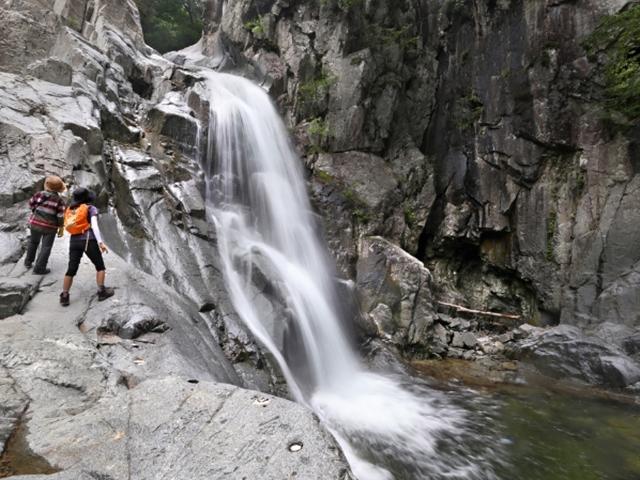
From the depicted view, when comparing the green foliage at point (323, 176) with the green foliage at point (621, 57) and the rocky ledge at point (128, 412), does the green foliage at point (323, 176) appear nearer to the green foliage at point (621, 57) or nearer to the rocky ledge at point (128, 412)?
the green foliage at point (621, 57)

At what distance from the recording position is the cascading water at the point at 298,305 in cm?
607

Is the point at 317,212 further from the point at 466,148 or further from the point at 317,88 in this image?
the point at 466,148

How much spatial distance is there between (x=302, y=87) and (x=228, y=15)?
7.77 meters

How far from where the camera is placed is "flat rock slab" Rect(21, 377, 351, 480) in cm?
267

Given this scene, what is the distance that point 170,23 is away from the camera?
86.5ft

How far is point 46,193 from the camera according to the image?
5547 mm

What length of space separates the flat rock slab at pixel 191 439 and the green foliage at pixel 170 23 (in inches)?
1119

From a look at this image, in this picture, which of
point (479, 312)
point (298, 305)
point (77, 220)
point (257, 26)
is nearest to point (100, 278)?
point (77, 220)

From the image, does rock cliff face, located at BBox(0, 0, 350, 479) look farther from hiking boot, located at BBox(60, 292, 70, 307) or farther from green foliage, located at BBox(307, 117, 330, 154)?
green foliage, located at BBox(307, 117, 330, 154)

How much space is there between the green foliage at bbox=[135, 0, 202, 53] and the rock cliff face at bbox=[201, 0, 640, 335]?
1207 centimetres

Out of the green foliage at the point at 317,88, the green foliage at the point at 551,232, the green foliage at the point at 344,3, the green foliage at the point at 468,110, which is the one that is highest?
the green foliage at the point at 344,3

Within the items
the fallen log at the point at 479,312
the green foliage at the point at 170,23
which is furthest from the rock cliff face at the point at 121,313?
the green foliage at the point at 170,23

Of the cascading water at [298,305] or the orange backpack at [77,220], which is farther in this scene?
the cascading water at [298,305]

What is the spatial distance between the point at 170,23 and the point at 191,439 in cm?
3027
